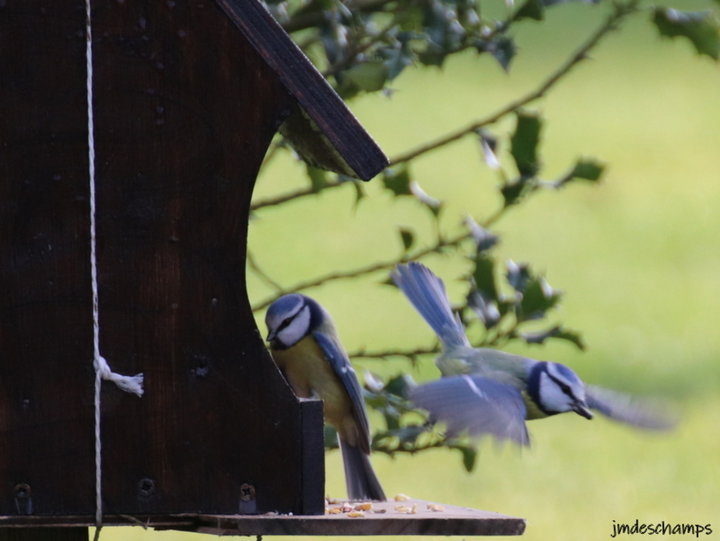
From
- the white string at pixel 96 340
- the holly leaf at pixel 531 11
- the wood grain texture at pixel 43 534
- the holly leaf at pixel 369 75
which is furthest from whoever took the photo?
the holly leaf at pixel 531 11

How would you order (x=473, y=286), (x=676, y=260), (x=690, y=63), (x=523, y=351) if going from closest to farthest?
(x=473, y=286) → (x=523, y=351) → (x=676, y=260) → (x=690, y=63)

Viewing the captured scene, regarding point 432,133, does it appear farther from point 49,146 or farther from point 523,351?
point 49,146

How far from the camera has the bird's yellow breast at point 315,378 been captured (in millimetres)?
3393

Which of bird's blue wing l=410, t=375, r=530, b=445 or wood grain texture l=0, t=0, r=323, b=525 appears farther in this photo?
bird's blue wing l=410, t=375, r=530, b=445

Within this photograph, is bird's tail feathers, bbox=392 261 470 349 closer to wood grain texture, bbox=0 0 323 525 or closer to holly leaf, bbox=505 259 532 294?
holly leaf, bbox=505 259 532 294

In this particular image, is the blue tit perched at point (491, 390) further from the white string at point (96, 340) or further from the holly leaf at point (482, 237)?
the white string at point (96, 340)

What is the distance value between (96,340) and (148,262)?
158 millimetres

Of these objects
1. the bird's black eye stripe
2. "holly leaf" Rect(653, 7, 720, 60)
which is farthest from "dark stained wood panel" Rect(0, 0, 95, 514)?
"holly leaf" Rect(653, 7, 720, 60)

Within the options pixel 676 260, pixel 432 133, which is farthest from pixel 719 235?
pixel 432 133

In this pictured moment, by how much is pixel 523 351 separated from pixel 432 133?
135 inches

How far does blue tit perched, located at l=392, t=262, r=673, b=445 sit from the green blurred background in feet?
0.99

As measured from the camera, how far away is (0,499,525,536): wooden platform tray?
7.86 feet

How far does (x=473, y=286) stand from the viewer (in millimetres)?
3312

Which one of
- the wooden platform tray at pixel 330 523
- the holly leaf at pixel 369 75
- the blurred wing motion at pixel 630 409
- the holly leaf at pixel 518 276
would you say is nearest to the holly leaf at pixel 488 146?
the holly leaf at pixel 518 276
